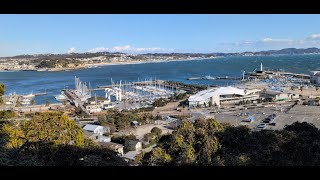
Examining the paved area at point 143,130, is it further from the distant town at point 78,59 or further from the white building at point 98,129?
the distant town at point 78,59

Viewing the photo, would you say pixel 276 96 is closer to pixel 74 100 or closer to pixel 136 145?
pixel 136 145

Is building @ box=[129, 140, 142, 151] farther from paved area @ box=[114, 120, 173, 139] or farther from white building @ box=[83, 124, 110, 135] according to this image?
white building @ box=[83, 124, 110, 135]

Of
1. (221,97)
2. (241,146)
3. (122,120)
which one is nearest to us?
(241,146)

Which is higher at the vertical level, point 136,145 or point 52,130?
point 52,130

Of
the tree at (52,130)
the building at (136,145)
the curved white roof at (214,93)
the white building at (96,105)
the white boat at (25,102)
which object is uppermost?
the tree at (52,130)

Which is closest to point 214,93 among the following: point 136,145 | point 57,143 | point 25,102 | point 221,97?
point 221,97

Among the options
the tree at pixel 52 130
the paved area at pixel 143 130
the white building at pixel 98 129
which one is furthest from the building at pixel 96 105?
the tree at pixel 52 130
